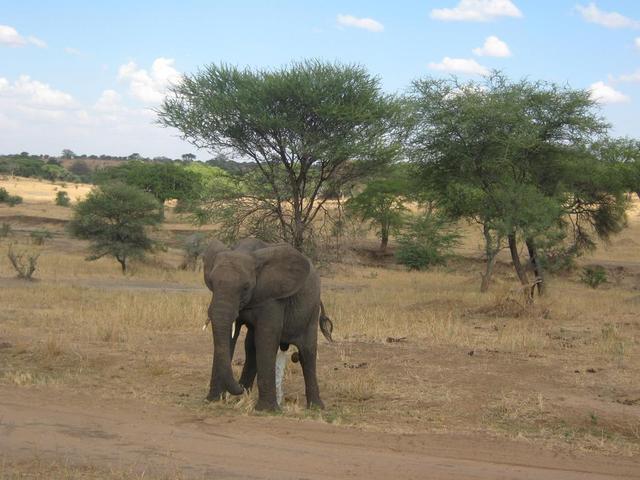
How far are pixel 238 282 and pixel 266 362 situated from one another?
0.99m

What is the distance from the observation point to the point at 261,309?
326 inches

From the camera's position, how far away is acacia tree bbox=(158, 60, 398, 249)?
18156 millimetres

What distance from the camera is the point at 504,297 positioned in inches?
705

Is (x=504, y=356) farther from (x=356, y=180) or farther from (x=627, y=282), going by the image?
(x=627, y=282)

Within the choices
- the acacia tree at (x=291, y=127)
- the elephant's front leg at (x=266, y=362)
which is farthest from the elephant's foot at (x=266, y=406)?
the acacia tree at (x=291, y=127)

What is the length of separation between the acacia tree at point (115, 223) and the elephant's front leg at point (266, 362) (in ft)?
73.2

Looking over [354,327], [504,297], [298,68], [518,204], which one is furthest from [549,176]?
[354,327]

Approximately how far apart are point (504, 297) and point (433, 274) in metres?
18.1

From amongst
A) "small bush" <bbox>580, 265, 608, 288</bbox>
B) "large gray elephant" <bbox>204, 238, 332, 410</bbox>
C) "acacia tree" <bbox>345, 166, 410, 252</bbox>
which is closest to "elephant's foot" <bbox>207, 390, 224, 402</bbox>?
"large gray elephant" <bbox>204, 238, 332, 410</bbox>

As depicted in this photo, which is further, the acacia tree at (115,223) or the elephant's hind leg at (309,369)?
the acacia tree at (115,223)

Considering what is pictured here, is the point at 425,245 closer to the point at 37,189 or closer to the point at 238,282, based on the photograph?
the point at 238,282

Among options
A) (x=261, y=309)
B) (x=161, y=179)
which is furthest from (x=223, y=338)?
(x=161, y=179)

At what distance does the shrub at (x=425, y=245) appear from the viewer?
38875 mm

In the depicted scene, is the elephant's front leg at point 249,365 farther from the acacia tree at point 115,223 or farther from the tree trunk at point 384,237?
the tree trunk at point 384,237
